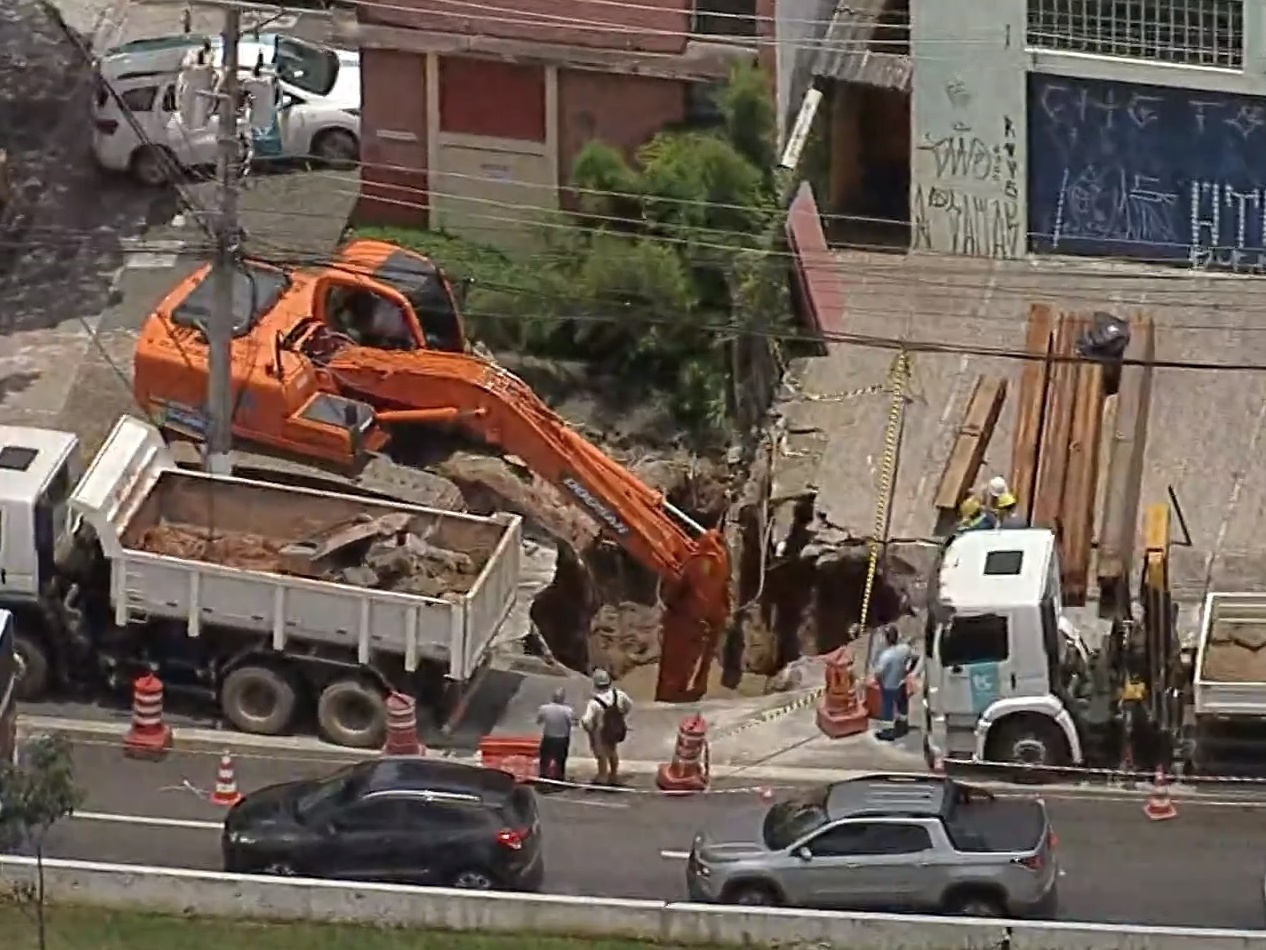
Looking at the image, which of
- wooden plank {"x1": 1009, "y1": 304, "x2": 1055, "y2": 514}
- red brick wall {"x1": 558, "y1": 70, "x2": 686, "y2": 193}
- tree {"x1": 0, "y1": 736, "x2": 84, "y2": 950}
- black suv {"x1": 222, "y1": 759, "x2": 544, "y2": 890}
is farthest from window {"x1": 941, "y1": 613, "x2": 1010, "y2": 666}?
red brick wall {"x1": 558, "y1": 70, "x2": 686, "y2": 193}

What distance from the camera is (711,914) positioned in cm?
3375

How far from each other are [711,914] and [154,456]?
895 centimetres

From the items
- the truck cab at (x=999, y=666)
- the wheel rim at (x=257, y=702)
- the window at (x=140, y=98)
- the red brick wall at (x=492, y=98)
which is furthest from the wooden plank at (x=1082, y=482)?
the window at (x=140, y=98)

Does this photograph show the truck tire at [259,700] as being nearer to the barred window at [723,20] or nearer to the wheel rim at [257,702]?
the wheel rim at [257,702]

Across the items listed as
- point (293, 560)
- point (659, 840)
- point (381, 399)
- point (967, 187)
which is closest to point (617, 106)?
point (967, 187)

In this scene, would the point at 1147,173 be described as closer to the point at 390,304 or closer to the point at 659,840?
the point at 390,304

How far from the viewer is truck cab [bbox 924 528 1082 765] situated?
36.7m

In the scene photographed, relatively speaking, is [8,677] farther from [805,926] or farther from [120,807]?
[805,926]

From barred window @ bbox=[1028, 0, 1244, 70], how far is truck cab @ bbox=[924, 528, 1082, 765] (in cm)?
1083

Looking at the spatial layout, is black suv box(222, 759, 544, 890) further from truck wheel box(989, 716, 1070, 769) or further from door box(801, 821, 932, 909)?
truck wheel box(989, 716, 1070, 769)

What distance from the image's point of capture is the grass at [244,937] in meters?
33.9

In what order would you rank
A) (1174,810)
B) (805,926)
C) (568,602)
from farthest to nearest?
(568,602) < (1174,810) < (805,926)

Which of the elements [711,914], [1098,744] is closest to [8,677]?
[711,914]

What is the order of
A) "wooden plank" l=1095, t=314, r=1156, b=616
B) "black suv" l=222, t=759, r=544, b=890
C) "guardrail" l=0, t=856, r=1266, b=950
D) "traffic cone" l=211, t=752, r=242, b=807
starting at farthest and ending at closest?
1. "wooden plank" l=1095, t=314, r=1156, b=616
2. "traffic cone" l=211, t=752, r=242, b=807
3. "black suv" l=222, t=759, r=544, b=890
4. "guardrail" l=0, t=856, r=1266, b=950
